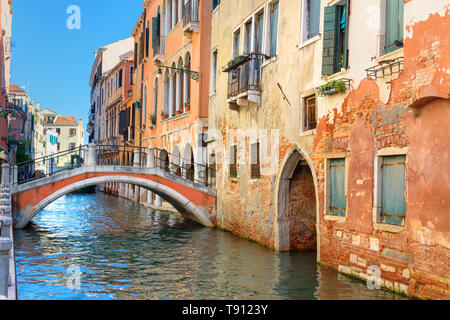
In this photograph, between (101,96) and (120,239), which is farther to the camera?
(101,96)

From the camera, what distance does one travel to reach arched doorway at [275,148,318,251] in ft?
43.5

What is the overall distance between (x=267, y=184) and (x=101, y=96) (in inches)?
1427

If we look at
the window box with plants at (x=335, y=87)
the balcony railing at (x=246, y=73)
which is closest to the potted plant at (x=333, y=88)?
the window box with plants at (x=335, y=87)

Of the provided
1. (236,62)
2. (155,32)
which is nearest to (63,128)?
(155,32)

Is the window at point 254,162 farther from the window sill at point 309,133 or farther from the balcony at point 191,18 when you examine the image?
the balcony at point 191,18

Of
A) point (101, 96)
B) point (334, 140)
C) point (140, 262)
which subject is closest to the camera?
point (334, 140)

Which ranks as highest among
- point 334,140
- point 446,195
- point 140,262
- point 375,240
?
point 334,140

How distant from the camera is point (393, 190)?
9.04m

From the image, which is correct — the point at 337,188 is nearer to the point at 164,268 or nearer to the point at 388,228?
the point at 388,228

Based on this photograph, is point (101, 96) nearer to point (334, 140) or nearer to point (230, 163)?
point (230, 163)

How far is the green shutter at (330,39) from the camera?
35.5 feet
